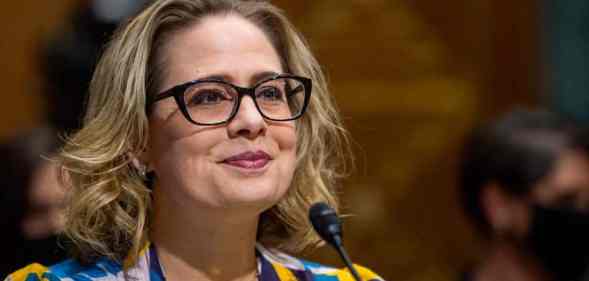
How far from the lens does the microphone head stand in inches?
108

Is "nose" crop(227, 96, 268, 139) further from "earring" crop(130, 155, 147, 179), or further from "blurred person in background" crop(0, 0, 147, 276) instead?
"blurred person in background" crop(0, 0, 147, 276)

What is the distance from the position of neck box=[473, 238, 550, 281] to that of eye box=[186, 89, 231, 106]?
1.86 metres

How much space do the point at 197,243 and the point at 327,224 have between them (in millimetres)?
324

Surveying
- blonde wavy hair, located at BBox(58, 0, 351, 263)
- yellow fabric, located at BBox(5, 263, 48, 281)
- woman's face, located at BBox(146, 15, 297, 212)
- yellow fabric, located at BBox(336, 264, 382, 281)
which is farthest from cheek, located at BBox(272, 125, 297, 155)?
yellow fabric, located at BBox(5, 263, 48, 281)

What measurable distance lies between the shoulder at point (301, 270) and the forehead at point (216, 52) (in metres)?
0.47

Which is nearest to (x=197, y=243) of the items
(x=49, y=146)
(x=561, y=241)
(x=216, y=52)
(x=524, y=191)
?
(x=216, y=52)

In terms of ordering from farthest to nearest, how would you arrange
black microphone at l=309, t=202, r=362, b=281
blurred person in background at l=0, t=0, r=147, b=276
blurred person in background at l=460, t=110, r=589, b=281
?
blurred person in background at l=460, t=110, r=589, b=281, blurred person in background at l=0, t=0, r=147, b=276, black microphone at l=309, t=202, r=362, b=281

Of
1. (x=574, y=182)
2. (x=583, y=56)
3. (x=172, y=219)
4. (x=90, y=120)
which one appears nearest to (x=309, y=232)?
(x=172, y=219)

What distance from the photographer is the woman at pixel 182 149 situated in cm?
279

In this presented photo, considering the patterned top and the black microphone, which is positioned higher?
the black microphone

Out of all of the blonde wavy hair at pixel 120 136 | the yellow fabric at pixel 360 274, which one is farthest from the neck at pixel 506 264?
the blonde wavy hair at pixel 120 136

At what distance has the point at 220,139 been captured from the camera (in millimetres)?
2783

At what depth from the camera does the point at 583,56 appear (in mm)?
6441

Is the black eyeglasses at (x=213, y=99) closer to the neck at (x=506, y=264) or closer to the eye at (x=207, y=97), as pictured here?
the eye at (x=207, y=97)
